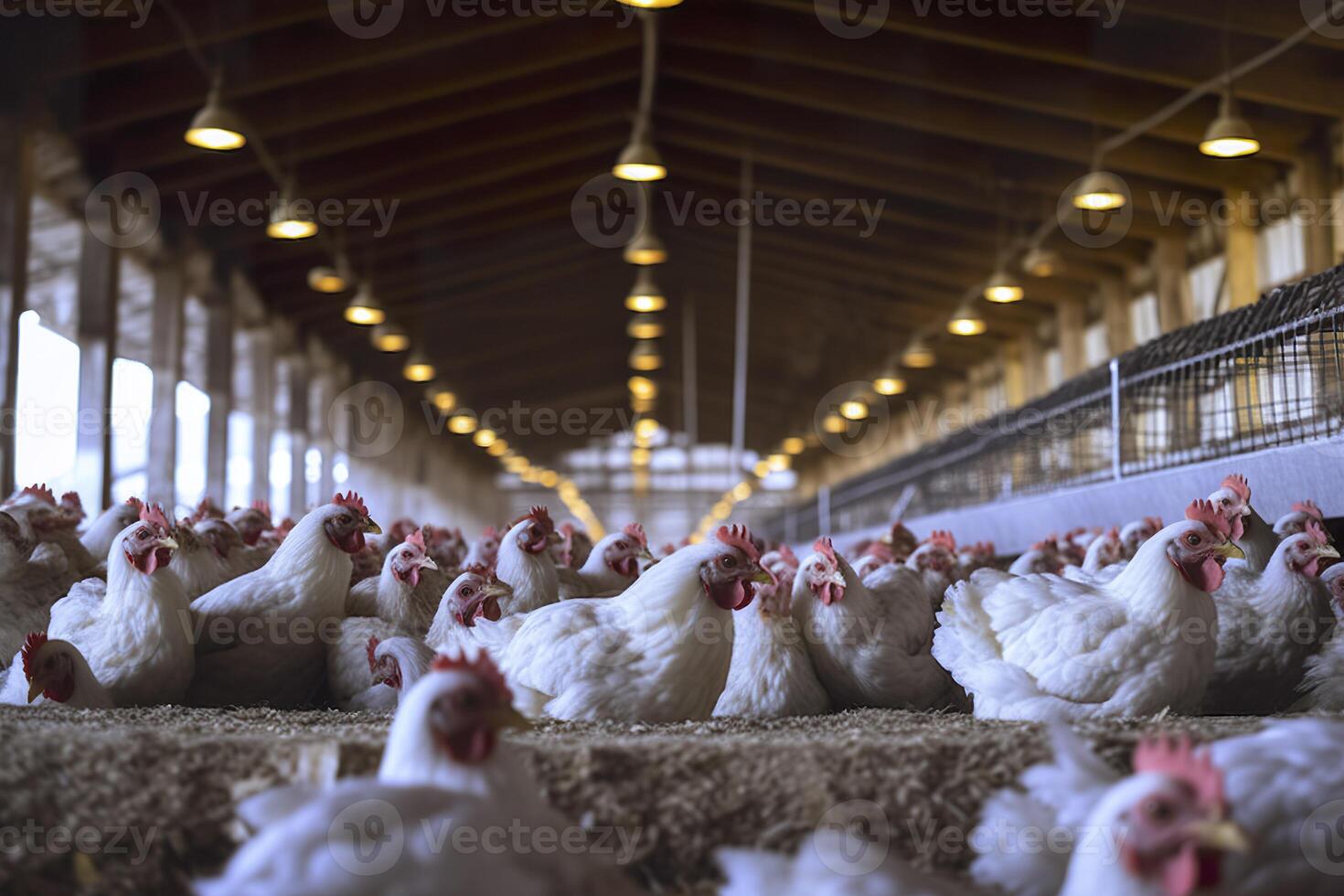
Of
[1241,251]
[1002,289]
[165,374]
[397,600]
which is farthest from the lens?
[165,374]

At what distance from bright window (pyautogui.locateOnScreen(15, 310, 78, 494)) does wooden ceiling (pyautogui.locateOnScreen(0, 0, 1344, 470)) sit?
1.70 m

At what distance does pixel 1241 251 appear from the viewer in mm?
11875

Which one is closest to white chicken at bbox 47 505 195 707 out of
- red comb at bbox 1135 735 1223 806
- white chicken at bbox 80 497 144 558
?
white chicken at bbox 80 497 144 558

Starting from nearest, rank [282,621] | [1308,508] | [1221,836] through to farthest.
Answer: [1221,836], [282,621], [1308,508]

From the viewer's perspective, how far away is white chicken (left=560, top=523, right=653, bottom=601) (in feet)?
13.9

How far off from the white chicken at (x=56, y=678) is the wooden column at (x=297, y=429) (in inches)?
631

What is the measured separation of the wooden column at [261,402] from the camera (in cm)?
1631

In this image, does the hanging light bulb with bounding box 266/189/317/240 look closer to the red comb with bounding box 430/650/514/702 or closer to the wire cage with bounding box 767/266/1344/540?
the wire cage with bounding box 767/266/1344/540

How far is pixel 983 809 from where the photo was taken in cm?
193

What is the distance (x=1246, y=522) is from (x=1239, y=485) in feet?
0.46

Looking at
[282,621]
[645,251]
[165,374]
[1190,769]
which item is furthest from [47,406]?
[1190,769]

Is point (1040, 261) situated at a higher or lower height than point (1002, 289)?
higher

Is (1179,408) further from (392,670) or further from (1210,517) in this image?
(392,670)

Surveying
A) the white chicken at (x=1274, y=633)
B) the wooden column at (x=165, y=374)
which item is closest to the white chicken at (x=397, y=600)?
the white chicken at (x=1274, y=633)
